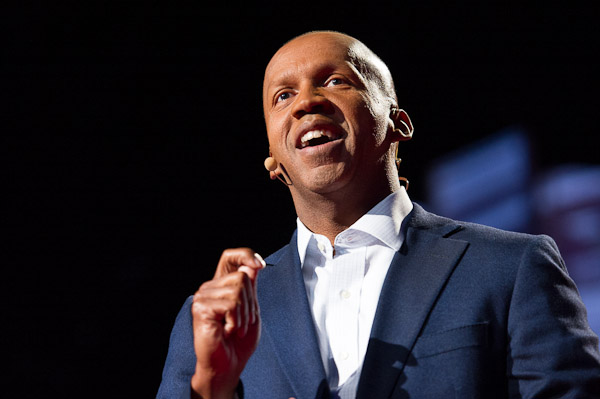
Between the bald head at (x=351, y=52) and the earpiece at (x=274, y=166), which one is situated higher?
the bald head at (x=351, y=52)

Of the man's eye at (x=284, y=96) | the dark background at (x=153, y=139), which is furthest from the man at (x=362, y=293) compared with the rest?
the dark background at (x=153, y=139)

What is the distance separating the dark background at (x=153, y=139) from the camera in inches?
110

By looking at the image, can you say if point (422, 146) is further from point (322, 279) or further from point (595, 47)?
point (322, 279)

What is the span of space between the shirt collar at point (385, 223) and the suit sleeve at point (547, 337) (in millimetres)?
301

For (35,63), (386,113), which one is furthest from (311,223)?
(35,63)

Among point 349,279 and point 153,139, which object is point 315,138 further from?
point 153,139

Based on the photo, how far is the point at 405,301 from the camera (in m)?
1.29

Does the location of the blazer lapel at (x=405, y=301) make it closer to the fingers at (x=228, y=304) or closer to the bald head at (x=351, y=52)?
the fingers at (x=228, y=304)

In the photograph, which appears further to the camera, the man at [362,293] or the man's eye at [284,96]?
the man's eye at [284,96]

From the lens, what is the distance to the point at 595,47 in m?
2.66

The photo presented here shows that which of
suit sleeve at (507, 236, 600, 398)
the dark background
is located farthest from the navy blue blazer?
the dark background

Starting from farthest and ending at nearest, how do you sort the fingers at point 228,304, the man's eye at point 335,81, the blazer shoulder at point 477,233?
the man's eye at point 335,81 → the blazer shoulder at point 477,233 → the fingers at point 228,304

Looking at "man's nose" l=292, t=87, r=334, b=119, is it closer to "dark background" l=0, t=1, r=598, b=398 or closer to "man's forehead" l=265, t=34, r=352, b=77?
"man's forehead" l=265, t=34, r=352, b=77

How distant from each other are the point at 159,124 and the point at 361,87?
163 centimetres
